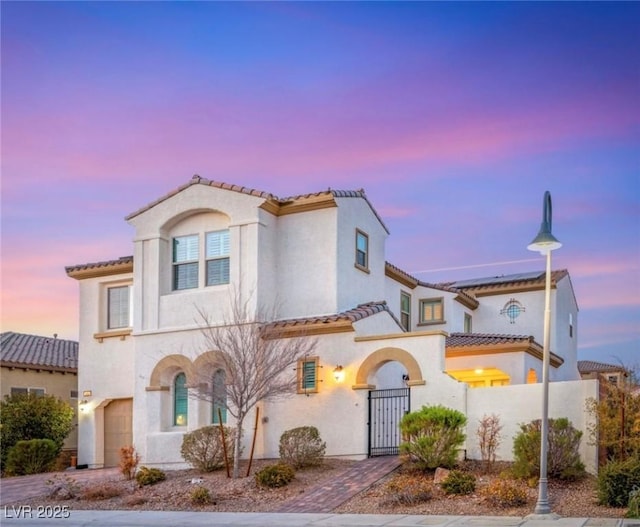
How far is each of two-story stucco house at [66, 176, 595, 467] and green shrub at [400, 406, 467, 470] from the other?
1.45m

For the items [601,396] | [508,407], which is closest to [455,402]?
[508,407]

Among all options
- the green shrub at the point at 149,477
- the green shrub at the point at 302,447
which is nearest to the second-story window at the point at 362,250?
the green shrub at the point at 302,447

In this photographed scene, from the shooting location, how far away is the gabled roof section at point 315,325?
23.7 m

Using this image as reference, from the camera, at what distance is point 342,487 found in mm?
19672

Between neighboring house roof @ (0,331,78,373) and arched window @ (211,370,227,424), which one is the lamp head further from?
neighboring house roof @ (0,331,78,373)

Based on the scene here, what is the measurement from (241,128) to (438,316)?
12431 millimetres

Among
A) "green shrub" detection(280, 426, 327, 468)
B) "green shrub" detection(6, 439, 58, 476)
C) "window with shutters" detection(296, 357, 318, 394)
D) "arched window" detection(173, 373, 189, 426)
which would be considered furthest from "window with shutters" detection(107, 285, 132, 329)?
"green shrub" detection(280, 426, 327, 468)

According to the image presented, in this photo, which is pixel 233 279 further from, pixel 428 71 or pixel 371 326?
pixel 428 71

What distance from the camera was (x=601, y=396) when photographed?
19.7 meters

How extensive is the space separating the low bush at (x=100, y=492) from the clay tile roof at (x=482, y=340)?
11780 mm

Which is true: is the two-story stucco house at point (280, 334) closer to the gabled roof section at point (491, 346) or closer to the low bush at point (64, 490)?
the gabled roof section at point (491, 346)

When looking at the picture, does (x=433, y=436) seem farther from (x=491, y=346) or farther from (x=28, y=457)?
(x=28, y=457)

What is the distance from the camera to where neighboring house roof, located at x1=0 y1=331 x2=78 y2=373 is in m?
31.5

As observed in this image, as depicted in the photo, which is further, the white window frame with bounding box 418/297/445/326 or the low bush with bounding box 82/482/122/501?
the white window frame with bounding box 418/297/445/326
